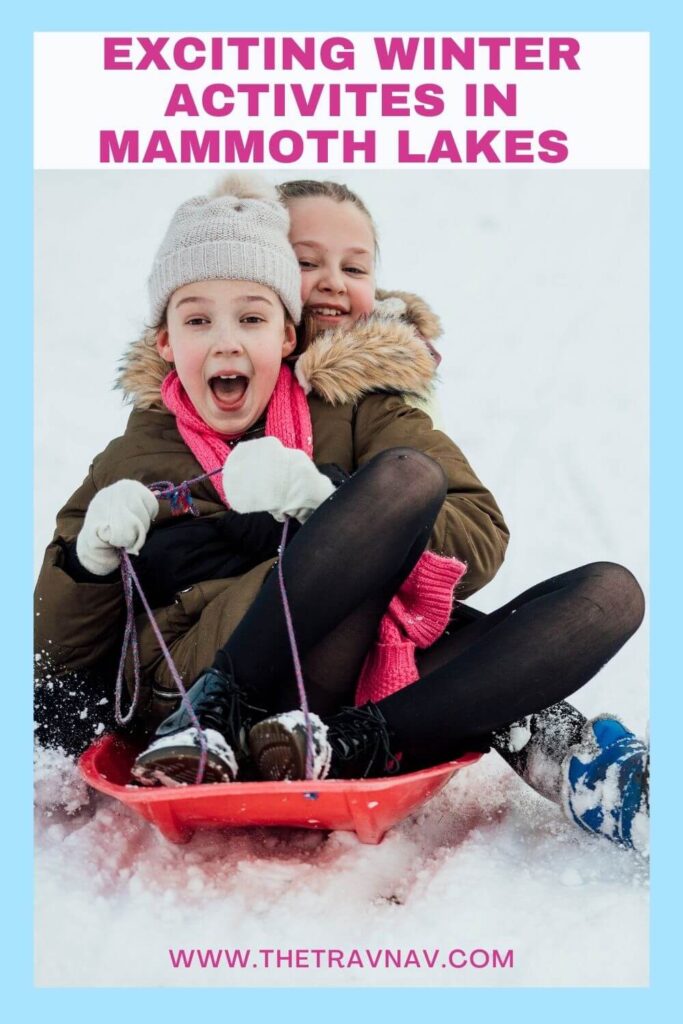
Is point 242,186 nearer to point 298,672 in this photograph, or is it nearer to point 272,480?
point 272,480

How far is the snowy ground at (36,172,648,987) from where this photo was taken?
2289 millimetres

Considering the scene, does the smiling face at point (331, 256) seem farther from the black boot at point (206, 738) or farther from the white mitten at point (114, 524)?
the black boot at point (206, 738)

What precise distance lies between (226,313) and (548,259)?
669 millimetres

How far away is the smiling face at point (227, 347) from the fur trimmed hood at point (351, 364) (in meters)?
0.09

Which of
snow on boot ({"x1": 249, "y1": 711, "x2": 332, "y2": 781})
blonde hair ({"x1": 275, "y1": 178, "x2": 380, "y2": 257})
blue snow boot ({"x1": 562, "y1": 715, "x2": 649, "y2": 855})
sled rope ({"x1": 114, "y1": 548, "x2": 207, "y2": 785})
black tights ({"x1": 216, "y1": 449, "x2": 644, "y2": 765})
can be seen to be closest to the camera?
snow on boot ({"x1": 249, "y1": 711, "x2": 332, "y2": 781})

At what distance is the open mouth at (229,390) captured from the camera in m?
2.54

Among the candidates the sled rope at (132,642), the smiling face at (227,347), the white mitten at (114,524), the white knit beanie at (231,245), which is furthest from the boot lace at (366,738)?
the white knit beanie at (231,245)

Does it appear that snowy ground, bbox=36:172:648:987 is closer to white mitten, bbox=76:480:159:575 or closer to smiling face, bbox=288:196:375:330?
smiling face, bbox=288:196:375:330

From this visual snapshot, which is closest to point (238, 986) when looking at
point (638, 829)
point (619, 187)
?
point (638, 829)

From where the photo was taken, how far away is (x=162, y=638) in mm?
2303

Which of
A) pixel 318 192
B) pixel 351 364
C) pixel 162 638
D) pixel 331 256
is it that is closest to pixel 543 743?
pixel 162 638

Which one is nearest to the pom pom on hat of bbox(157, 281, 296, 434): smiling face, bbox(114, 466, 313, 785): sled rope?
bbox(157, 281, 296, 434): smiling face

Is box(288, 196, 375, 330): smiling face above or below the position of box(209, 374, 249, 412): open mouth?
above

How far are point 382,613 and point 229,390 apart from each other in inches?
23.7
